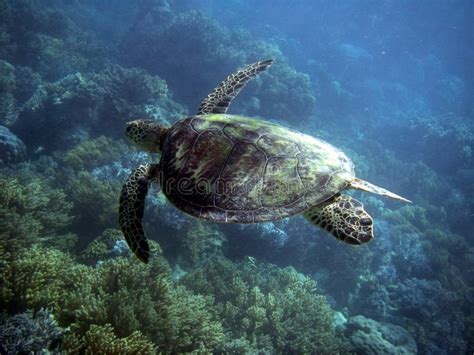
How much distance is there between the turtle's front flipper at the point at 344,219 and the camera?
3039mm

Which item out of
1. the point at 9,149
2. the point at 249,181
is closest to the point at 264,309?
the point at 249,181

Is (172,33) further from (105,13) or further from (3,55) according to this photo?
(105,13)

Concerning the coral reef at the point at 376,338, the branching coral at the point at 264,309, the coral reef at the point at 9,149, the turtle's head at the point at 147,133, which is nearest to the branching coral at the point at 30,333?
the turtle's head at the point at 147,133

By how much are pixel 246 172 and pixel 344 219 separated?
119cm

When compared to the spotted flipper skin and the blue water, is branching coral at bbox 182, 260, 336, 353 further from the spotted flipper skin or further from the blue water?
the spotted flipper skin

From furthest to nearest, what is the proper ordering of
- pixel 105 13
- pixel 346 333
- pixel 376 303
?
pixel 105 13, pixel 376 303, pixel 346 333

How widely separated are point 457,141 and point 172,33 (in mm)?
19278

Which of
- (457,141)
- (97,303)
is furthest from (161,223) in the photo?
(457,141)

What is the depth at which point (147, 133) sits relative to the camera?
4324 mm

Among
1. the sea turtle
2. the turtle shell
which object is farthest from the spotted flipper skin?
the turtle shell

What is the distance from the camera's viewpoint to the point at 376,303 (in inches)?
339

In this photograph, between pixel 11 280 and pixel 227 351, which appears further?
pixel 227 351

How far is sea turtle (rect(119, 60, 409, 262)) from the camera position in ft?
10.3

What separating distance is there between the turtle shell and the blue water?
1.85 metres
